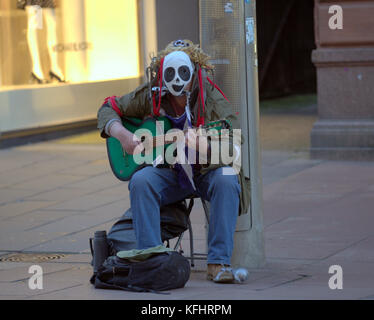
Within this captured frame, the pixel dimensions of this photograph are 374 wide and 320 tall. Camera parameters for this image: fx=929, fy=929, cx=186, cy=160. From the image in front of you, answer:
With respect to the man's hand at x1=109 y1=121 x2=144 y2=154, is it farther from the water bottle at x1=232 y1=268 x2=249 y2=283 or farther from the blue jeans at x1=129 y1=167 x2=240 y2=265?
the water bottle at x1=232 y1=268 x2=249 y2=283

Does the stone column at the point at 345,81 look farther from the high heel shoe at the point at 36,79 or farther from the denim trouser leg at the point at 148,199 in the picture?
the denim trouser leg at the point at 148,199

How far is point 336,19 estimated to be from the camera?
9867 mm

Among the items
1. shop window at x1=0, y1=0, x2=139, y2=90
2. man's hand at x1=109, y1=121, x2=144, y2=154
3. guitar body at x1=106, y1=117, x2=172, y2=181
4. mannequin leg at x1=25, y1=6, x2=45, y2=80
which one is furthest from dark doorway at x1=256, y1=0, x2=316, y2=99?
man's hand at x1=109, y1=121, x2=144, y2=154

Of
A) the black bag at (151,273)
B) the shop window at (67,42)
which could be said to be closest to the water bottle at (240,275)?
the black bag at (151,273)

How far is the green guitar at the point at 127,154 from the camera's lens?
18.0ft

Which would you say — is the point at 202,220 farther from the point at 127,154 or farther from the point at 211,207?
the point at 211,207

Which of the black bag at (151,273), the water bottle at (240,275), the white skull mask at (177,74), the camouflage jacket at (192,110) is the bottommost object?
the water bottle at (240,275)

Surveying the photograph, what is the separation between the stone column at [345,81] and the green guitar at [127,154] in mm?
4741

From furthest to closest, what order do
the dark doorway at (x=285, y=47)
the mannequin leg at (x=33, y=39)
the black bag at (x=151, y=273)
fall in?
the dark doorway at (x=285, y=47)
the mannequin leg at (x=33, y=39)
the black bag at (x=151, y=273)

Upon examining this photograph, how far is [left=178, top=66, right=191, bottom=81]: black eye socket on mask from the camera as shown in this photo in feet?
18.1

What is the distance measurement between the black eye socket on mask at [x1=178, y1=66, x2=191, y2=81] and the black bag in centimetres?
104

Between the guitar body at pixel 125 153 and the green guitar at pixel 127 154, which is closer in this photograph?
the green guitar at pixel 127 154

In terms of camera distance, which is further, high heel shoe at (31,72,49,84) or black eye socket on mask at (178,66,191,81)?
high heel shoe at (31,72,49,84)
